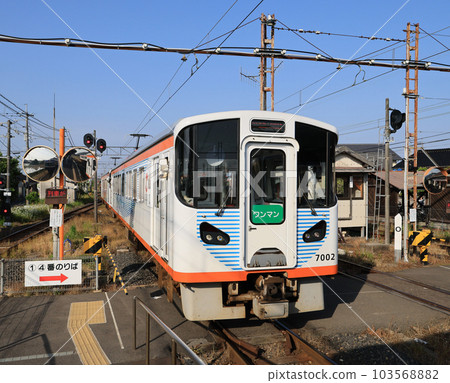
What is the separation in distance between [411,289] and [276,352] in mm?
4845

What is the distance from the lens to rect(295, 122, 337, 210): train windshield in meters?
6.21

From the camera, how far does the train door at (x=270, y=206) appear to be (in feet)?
19.2

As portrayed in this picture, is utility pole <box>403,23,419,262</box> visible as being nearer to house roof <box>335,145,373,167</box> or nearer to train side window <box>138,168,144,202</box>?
house roof <box>335,145,373,167</box>

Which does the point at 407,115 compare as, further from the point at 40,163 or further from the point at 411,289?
the point at 40,163

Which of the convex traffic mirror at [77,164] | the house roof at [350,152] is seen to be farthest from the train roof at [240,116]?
the house roof at [350,152]

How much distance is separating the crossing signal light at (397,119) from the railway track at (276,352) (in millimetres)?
9134

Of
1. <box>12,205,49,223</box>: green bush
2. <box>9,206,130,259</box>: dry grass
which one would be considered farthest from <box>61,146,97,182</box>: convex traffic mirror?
<box>12,205,49,223</box>: green bush

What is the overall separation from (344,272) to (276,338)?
5675mm

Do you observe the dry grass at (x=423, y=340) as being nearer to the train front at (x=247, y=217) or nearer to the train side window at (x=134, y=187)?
the train front at (x=247, y=217)

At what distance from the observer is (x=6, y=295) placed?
8430 mm

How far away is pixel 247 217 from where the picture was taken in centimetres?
584

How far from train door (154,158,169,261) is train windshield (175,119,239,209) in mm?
584

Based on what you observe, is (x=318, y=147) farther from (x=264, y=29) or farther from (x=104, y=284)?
(x=264, y=29)

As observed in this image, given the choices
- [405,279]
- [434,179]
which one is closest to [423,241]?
[405,279]
